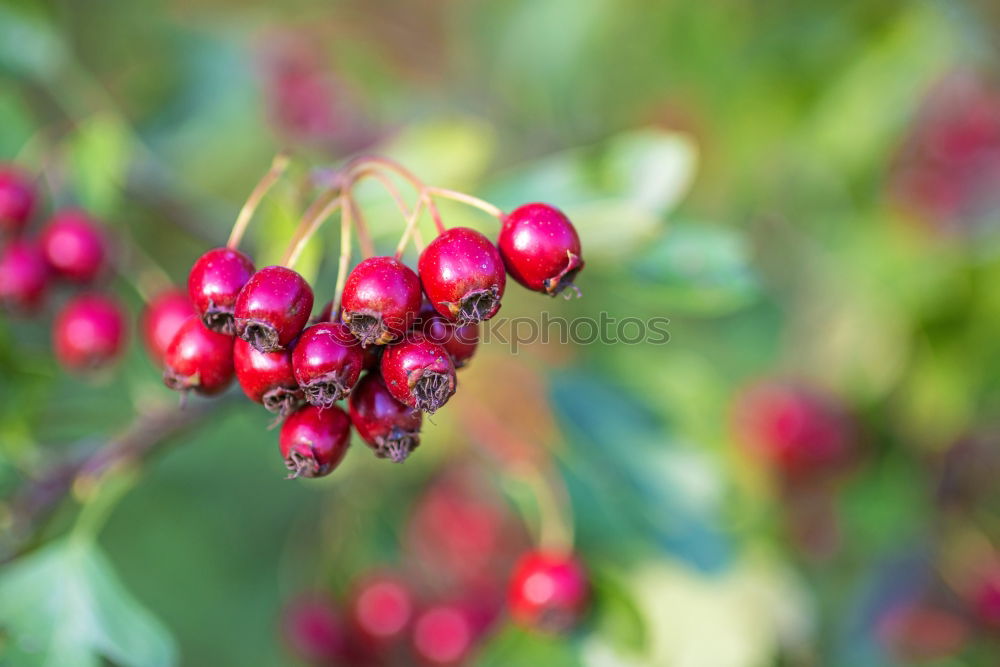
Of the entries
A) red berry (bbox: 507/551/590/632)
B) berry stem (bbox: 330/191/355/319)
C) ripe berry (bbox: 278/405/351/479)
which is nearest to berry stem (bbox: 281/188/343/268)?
berry stem (bbox: 330/191/355/319)

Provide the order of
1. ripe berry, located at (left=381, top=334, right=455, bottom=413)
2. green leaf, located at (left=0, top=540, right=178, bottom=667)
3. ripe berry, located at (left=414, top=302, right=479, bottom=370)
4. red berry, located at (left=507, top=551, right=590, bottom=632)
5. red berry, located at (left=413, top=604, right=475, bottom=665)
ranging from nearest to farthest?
ripe berry, located at (left=381, top=334, right=455, bottom=413) → ripe berry, located at (left=414, top=302, right=479, bottom=370) → green leaf, located at (left=0, top=540, right=178, bottom=667) → red berry, located at (left=507, top=551, right=590, bottom=632) → red berry, located at (left=413, top=604, right=475, bottom=665)

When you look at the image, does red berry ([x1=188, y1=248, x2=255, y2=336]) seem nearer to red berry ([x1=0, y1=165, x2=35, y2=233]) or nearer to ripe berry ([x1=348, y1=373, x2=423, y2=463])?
ripe berry ([x1=348, y1=373, x2=423, y2=463])

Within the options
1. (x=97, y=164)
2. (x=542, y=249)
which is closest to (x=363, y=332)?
(x=542, y=249)

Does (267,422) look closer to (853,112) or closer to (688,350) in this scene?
(688,350)

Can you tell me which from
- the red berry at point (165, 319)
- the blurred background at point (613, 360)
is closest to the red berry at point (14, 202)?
the blurred background at point (613, 360)

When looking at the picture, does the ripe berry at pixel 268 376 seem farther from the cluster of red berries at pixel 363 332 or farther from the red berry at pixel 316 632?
the red berry at pixel 316 632

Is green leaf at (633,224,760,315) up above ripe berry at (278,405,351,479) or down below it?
above

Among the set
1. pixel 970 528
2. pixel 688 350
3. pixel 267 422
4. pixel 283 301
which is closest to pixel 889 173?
pixel 688 350
